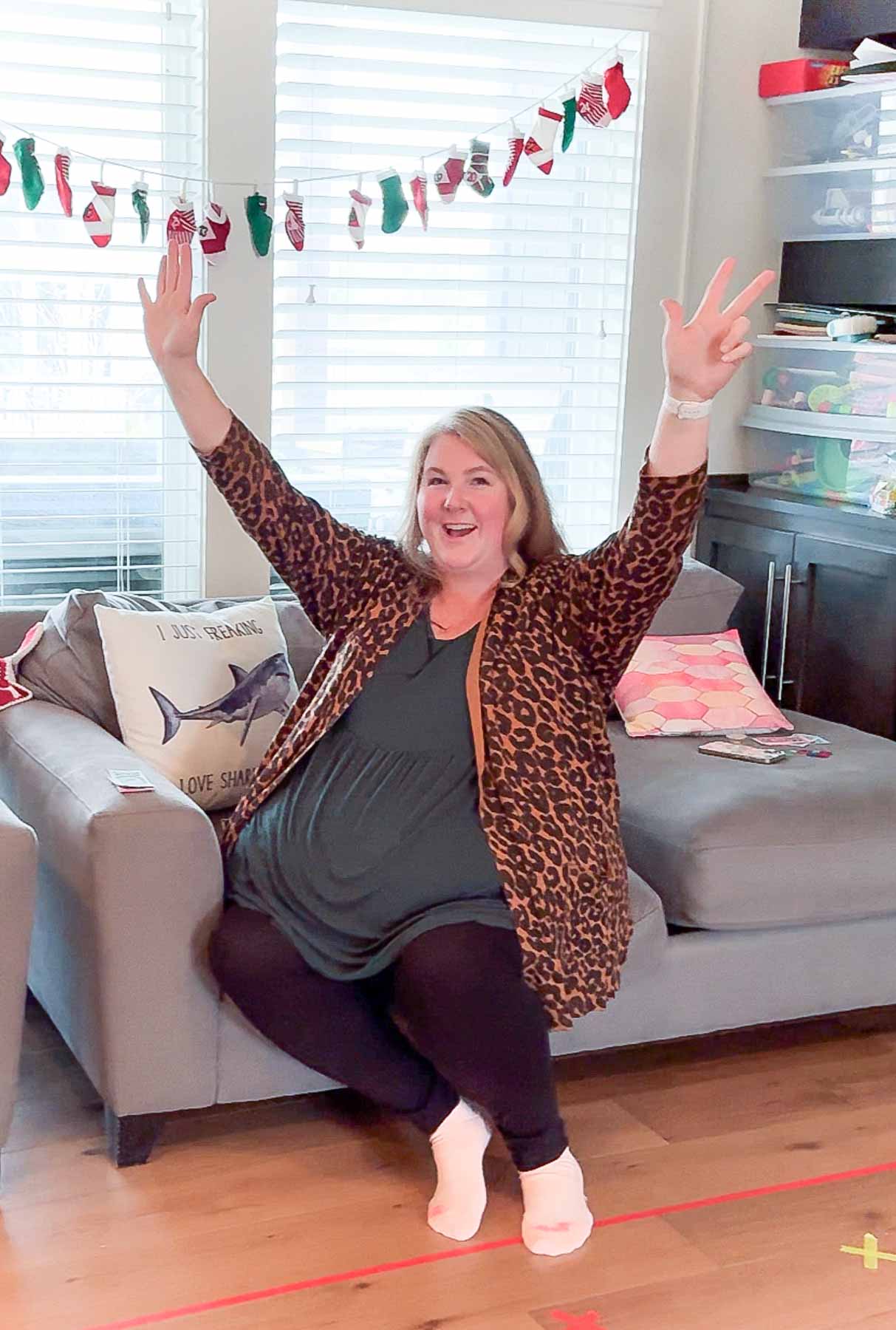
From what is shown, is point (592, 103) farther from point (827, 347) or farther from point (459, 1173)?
point (459, 1173)

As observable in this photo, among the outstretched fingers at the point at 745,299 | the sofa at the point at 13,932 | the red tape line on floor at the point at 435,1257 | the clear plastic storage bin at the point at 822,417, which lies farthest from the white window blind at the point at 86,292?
the red tape line on floor at the point at 435,1257

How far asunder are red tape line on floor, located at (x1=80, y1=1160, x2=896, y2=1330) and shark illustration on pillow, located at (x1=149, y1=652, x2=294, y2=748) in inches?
36.5

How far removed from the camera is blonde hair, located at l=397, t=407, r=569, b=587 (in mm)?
2402

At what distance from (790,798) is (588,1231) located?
2.78 ft

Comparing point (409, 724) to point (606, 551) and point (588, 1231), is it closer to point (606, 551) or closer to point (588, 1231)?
point (606, 551)

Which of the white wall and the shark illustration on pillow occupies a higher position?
the white wall

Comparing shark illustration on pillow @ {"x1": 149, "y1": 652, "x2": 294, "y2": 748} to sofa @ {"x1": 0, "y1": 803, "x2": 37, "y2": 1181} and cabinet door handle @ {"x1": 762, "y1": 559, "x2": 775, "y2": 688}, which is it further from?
cabinet door handle @ {"x1": 762, "y1": 559, "x2": 775, "y2": 688}

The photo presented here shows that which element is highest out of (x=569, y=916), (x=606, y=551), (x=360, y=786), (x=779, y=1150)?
(x=606, y=551)

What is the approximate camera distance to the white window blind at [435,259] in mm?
3322

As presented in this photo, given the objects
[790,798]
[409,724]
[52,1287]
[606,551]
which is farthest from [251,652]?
[52,1287]

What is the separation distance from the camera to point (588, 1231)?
2.22 m

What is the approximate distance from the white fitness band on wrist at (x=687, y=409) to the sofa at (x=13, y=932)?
1.01m

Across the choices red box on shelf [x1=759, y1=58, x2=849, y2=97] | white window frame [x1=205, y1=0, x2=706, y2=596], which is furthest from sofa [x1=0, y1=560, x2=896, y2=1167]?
red box on shelf [x1=759, y1=58, x2=849, y2=97]

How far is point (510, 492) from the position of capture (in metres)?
2.40
